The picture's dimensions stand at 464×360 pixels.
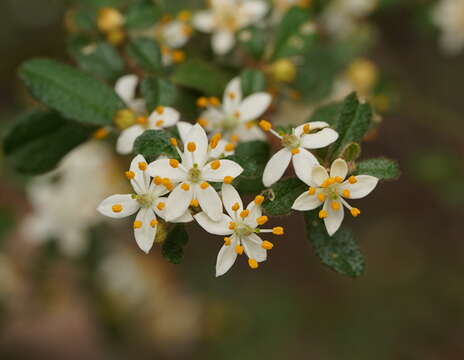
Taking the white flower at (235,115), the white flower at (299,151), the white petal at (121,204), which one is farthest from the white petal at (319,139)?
the white petal at (121,204)

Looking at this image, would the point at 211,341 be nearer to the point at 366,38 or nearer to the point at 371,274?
the point at 371,274

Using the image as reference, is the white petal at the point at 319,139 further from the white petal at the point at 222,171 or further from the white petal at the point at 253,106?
the white petal at the point at 253,106

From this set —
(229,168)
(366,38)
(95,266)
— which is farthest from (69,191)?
(229,168)

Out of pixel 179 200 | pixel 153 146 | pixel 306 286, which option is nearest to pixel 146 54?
pixel 153 146

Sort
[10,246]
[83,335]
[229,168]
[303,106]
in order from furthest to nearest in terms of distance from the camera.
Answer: [83,335], [10,246], [303,106], [229,168]

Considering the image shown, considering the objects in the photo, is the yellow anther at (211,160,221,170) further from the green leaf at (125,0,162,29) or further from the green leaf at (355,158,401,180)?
the green leaf at (125,0,162,29)

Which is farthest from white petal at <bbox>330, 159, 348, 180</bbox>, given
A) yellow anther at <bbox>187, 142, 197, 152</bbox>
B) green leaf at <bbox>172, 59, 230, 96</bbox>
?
green leaf at <bbox>172, 59, 230, 96</bbox>
